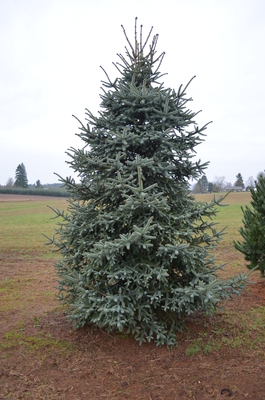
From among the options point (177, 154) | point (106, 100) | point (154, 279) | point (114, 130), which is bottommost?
point (154, 279)

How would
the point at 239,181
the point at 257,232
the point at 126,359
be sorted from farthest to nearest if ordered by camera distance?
the point at 239,181, the point at 257,232, the point at 126,359

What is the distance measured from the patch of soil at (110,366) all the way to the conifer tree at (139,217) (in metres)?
0.25

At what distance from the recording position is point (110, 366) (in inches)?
131

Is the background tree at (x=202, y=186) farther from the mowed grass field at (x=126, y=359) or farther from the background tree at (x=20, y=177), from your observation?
the mowed grass field at (x=126, y=359)

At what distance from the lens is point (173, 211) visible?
3.93 m

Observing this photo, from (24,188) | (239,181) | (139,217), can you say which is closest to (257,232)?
(139,217)

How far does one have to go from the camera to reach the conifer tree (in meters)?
3.41

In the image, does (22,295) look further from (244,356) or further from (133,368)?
(244,356)

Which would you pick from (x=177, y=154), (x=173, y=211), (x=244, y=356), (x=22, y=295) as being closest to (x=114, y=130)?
(x=177, y=154)

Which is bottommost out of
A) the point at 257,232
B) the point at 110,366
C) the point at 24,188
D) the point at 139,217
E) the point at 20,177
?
the point at 110,366

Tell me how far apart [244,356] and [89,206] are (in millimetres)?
2759

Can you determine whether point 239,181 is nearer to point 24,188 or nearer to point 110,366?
point 24,188

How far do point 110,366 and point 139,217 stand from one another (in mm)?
1773

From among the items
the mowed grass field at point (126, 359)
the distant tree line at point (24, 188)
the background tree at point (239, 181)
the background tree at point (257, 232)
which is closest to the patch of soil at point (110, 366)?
the mowed grass field at point (126, 359)
